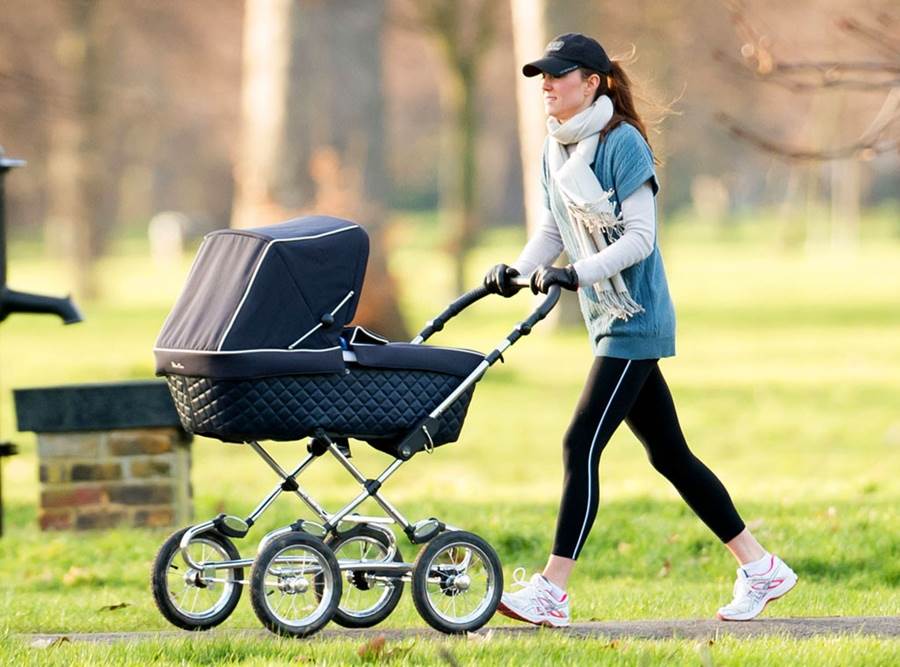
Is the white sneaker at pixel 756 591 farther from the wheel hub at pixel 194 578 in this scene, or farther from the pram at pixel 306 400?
the wheel hub at pixel 194 578

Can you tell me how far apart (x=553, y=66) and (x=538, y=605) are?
1718 mm

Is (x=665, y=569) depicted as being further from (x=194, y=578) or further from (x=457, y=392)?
(x=194, y=578)

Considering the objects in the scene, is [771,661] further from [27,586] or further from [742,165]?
[742,165]

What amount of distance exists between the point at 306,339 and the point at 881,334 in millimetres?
21188

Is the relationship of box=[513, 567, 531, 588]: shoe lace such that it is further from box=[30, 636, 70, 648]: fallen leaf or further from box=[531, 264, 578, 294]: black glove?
box=[30, 636, 70, 648]: fallen leaf

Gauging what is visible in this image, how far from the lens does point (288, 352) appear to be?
5355 millimetres

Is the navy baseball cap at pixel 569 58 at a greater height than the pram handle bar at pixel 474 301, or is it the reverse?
the navy baseball cap at pixel 569 58

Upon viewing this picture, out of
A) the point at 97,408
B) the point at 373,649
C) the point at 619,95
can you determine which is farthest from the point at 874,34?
the point at 373,649

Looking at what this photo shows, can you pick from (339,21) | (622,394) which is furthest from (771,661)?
(339,21)

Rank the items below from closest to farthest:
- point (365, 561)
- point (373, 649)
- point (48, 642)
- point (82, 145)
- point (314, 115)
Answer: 1. point (373, 649)
2. point (48, 642)
3. point (365, 561)
4. point (314, 115)
5. point (82, 145)

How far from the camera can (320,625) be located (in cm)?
554

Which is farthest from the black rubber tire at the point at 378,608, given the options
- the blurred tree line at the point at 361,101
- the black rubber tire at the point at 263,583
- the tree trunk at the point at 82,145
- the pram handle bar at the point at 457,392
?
the tree trunk at the point at 82,145

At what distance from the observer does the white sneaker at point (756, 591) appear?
600 cm

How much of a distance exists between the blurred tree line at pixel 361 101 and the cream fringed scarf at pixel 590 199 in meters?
0.36
